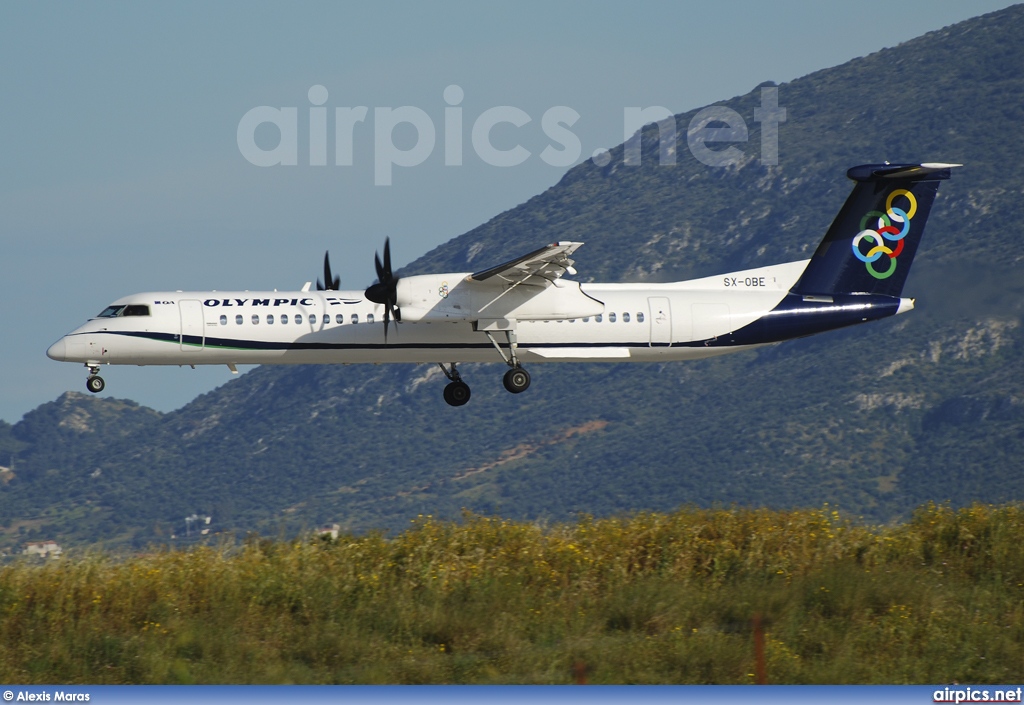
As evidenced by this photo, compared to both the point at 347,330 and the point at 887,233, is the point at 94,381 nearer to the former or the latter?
the point at 347,330

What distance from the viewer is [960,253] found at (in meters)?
129

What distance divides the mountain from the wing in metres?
58.5

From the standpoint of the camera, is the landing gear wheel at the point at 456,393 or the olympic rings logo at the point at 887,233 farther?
the olympic rings logo at the point at 887,233

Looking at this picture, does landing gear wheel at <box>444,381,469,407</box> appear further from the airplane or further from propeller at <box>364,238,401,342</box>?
propeller at <box>364,238,401,342</box>

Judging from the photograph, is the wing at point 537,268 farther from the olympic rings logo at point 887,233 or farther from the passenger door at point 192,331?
the olympic rings logo at point 887,233

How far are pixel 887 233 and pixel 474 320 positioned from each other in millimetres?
11580

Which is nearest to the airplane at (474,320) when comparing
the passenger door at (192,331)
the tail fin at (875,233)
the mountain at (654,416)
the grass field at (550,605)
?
the passenger door at (192,331)

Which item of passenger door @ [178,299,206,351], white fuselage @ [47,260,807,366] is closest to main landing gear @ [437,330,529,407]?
white fuselage @ [47,260,807,366]

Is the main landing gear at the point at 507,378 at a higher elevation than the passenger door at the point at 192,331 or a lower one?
lower

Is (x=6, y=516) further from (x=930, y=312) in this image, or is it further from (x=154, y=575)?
(x=154, y=575)

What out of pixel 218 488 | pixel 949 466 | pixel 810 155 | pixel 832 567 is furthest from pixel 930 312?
pixel 810 155

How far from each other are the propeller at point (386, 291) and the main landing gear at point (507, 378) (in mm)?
1889

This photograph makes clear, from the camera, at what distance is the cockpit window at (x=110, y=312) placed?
3080cm

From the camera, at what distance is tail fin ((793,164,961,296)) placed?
1314 inches
